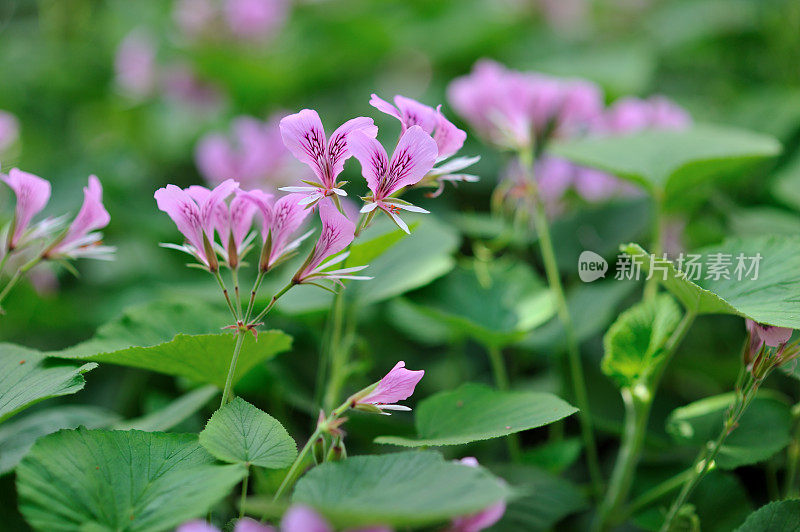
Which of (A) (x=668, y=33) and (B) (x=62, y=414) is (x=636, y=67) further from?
(B) (x=62, y=414)

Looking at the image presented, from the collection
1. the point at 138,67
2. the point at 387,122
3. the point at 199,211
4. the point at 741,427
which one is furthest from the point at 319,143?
the point at 138,67

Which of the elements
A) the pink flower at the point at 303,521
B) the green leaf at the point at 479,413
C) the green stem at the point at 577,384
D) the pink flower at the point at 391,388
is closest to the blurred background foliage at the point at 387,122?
the green stem at the point at 577,384

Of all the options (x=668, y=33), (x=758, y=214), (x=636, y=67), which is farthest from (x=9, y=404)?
(x=668, y=33)

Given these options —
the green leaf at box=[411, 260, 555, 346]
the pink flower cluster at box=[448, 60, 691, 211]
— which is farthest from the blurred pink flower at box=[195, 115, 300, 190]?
the green leaf at box=[411, 260, 555, 346]

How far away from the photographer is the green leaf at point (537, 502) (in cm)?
72

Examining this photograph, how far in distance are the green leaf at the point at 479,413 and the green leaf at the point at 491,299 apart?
0.15m

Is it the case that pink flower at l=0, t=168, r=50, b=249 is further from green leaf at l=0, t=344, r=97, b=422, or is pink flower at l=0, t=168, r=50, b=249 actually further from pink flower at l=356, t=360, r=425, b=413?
pink flower at l=356, t=360, r=425, b=413

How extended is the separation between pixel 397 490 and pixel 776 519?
0.38m

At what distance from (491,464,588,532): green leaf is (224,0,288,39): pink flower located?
1798 mm

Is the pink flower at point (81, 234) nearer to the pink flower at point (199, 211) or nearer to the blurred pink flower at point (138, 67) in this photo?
the pink flower at point (199, 211)

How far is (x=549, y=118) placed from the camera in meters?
1.20

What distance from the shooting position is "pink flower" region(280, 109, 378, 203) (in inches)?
22.4

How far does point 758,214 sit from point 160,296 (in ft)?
3.46

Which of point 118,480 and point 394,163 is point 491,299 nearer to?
point 394,163
